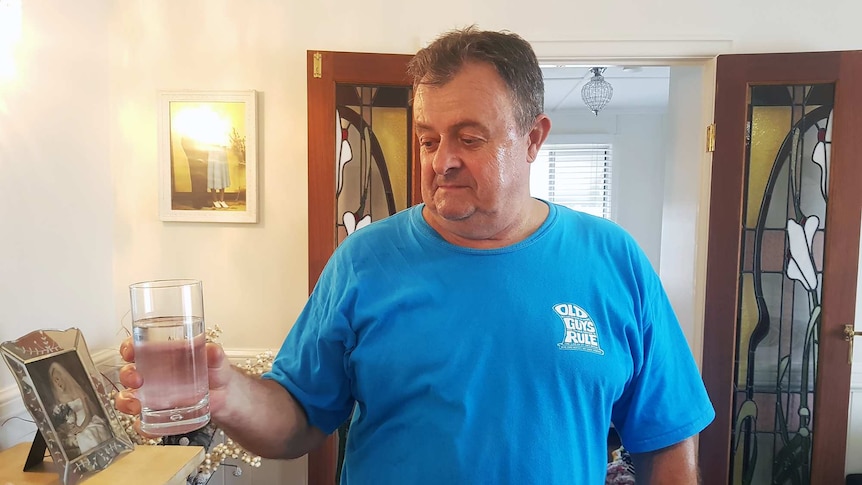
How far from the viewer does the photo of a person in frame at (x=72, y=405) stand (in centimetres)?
119

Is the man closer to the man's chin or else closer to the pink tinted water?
the man's chin

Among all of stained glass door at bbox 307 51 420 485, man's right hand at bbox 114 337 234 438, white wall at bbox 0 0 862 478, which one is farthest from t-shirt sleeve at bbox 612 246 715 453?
white wall at bbox 0 0 862 478

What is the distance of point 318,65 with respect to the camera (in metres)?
2.06

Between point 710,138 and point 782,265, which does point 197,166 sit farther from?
point 782,265

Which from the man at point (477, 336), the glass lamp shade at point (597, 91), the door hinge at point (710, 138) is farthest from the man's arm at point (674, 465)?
the glass lamp shade at point (597, 91)

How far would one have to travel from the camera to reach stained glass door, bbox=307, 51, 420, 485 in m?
2.08

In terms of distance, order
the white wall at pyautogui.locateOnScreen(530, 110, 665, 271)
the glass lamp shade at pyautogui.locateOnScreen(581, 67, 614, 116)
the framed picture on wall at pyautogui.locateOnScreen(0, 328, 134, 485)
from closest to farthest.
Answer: the framed picture on wall at pyautogui.locateOnScreen(0, 328, 134, 485) < the glass lamp shade at pyautogui.locateOnScreen(581, 67, 614, 116) < the white wall at pyautogui.locateOnScreen(530, 110, 665, 271)

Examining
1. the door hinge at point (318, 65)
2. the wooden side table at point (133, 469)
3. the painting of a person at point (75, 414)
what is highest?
the door hinge at point (318, 65)

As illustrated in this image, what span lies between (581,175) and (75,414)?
498 centimetres

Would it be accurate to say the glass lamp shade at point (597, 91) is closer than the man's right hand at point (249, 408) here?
No

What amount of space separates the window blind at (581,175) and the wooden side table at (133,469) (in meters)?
4.69

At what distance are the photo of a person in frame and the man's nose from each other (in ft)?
3.29

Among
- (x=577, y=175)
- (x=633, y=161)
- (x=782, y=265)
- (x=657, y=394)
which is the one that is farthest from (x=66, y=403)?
(x=633, y=161)

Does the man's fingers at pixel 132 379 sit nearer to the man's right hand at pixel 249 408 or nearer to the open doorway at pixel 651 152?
the man's right hand at pixel 249 408
